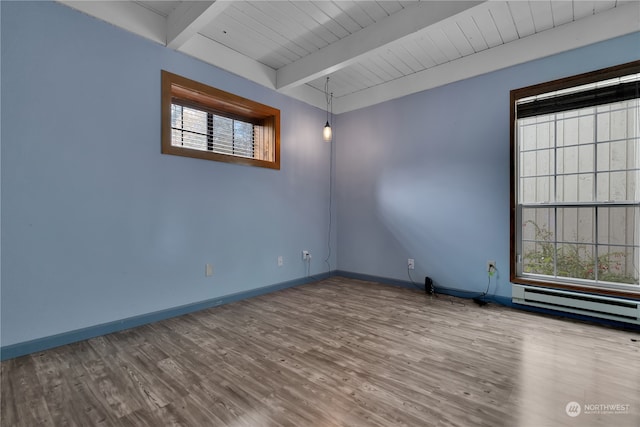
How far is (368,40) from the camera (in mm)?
2896

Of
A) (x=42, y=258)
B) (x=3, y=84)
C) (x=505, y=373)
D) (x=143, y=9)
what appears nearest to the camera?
(x=505, y=373)

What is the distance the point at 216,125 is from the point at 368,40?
6.52ft

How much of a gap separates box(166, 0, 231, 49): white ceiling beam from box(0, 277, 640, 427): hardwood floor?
9.04ft

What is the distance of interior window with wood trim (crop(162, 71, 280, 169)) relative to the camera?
2.91 metres

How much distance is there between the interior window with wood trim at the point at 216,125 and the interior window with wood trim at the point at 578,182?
3.01 m

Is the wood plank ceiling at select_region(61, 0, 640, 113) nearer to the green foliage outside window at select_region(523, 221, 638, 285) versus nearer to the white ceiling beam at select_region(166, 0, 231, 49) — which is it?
the white ceiling beam at select_region(166, 0, 231, 49)

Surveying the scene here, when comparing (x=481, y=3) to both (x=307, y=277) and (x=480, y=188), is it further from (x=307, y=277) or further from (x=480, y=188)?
(x=307, y=277)

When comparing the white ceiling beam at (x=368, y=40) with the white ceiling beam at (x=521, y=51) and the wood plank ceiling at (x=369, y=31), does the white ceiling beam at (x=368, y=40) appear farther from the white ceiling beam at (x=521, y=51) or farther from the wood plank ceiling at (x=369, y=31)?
the white ceiling beam at (x=521, y=51)

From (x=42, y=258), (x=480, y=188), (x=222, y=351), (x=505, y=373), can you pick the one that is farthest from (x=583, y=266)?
(x=42, y=258)

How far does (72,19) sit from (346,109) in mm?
3433

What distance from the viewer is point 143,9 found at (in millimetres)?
2643

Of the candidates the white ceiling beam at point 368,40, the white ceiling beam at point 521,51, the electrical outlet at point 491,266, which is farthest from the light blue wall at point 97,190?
the electrical outlet at point 491,266

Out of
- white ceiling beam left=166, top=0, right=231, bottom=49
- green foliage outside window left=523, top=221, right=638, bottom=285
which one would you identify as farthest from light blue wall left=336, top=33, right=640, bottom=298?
white ceiling beam left=166, top=0, right=231, bottom=49

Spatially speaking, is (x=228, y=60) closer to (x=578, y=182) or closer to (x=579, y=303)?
(x=578, y=182)
